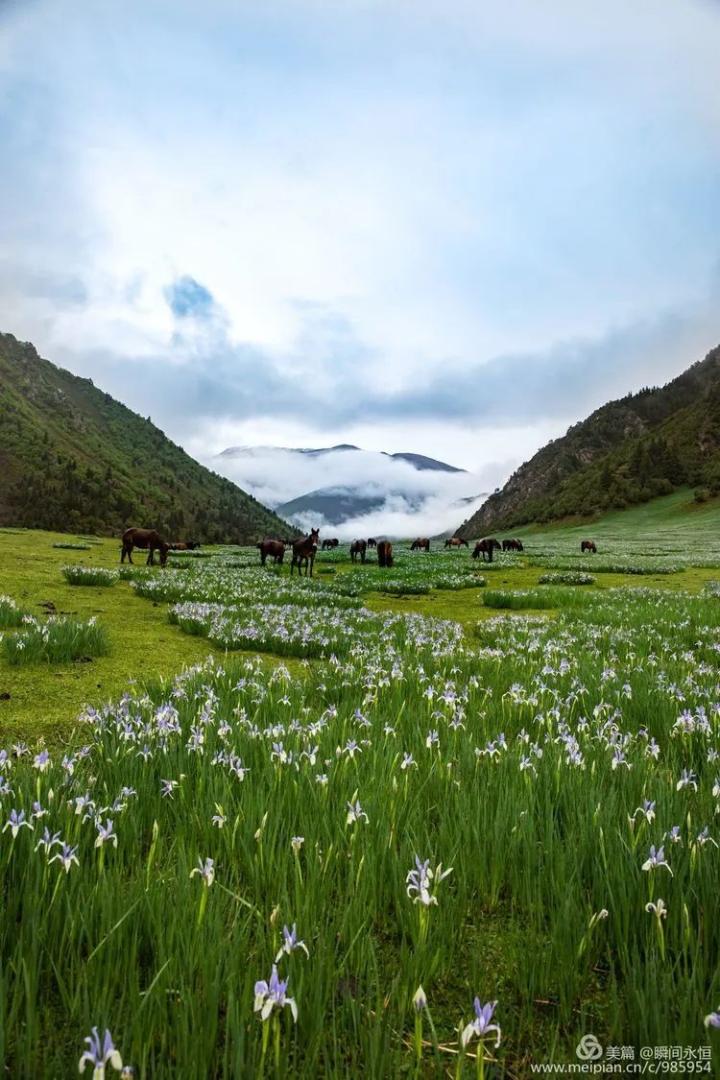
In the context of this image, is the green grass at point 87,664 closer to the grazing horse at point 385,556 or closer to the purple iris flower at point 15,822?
the purple iris flower at point 15,822

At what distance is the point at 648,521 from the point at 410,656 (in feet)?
393

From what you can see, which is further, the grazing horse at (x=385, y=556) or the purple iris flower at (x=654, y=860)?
the grazing horse at (x=385, y=556)

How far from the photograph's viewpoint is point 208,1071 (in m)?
1.61

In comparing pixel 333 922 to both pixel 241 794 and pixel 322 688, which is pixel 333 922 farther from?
pixel 322 688

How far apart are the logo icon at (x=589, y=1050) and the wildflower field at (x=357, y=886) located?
3.3 inches

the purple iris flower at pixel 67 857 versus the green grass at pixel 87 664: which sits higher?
the purple iris flower at pixel 67 857

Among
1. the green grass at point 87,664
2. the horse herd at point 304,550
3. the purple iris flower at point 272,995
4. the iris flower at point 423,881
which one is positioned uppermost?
the horse herd at point 304,550

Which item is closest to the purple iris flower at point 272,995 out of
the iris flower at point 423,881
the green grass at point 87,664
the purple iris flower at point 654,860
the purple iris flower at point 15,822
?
the iris flower at point 423,881

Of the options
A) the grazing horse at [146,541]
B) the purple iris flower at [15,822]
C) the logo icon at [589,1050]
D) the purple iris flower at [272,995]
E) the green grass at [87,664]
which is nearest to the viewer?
the purple iris flower at [272,995]

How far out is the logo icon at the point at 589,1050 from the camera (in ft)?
5.57

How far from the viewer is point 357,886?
→ 97.2 inches

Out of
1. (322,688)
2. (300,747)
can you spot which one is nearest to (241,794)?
(300,747)

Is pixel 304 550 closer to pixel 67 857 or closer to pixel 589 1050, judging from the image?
pixel 67 857

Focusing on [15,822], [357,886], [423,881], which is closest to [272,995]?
[423,881]
